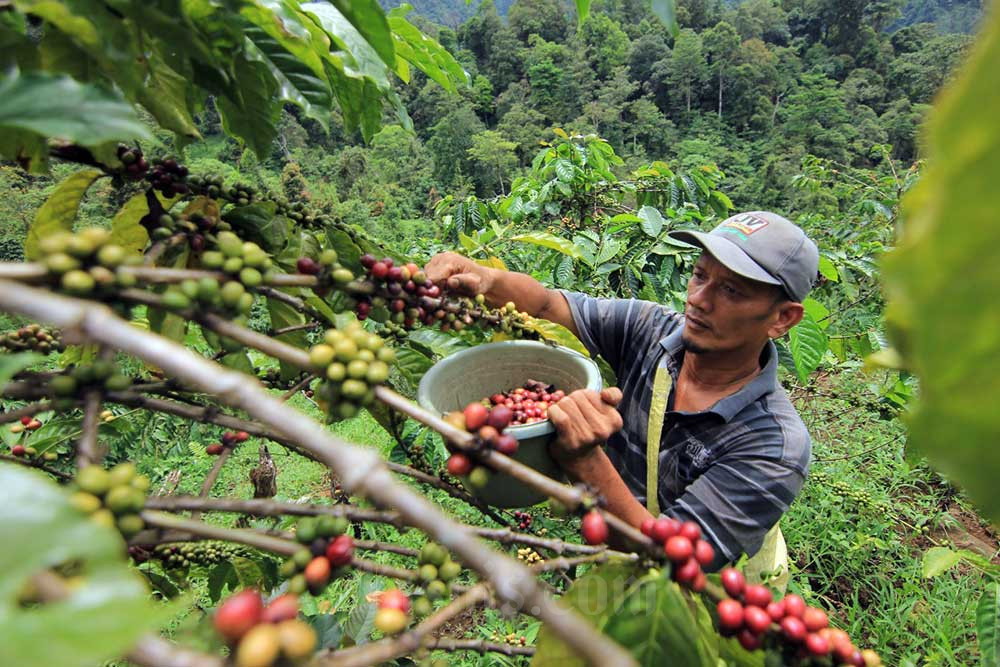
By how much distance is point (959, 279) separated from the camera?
0.27m

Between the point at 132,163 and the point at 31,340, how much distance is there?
1.40ft

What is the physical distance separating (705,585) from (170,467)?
6.21m

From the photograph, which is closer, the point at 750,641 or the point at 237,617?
the point at 237,617

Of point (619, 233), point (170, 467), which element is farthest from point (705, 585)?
point (170, 467)

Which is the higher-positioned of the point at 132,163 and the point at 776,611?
the point at 132,163

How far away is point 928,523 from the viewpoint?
3.95m

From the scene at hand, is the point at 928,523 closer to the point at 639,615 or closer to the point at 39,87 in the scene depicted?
the point at 639,615

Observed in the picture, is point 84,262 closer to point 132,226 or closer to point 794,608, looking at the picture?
point 132,226

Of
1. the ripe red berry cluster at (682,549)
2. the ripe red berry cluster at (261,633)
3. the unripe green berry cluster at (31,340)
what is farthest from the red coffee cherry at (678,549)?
the unripe green berry cluster at (31,340)

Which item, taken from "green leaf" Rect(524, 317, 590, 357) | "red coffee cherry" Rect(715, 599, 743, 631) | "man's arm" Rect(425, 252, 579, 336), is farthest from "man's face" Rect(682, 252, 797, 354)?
"red coffee cherry" Rect(715, 599, 743, 631)

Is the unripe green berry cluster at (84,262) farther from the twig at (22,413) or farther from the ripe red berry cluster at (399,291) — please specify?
the ripe red berry cluster at (399,291)

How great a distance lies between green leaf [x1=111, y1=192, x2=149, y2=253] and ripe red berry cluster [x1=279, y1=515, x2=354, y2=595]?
2.48 feet

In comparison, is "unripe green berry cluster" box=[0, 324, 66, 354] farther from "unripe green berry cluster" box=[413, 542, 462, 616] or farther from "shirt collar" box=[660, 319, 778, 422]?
"shirt collar" box=[660, 319, 778, 422]

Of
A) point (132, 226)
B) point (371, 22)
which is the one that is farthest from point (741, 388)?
point (132, 226)
